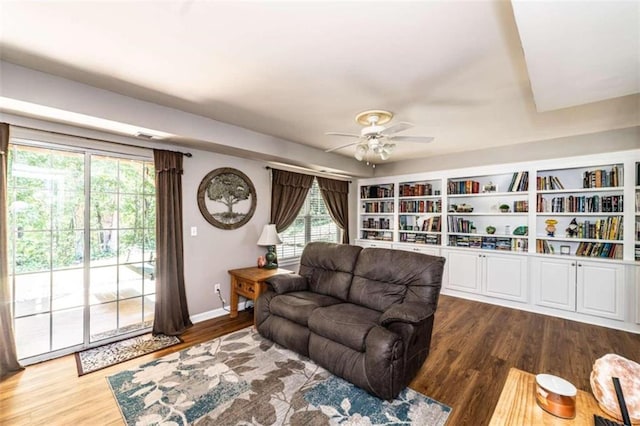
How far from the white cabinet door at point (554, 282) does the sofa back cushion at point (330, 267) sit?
2.81 metres

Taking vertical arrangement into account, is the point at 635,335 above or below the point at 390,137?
below

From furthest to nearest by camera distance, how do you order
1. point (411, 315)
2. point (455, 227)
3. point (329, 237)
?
1. point (329, 237)
2. point (455, 227)
3. point (411, 315)

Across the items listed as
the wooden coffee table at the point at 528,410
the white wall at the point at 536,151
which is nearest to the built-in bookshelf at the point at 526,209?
the white wall at the point at 536,151

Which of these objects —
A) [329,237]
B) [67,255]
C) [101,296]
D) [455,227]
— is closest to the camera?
[67,255]

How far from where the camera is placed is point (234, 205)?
396 cm

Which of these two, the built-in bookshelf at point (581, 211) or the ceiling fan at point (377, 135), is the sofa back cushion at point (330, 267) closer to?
the ceiling fan at point (377, 135)

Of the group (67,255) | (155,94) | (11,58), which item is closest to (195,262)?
(67,255)

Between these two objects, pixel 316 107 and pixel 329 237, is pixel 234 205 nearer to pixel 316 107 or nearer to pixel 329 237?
pixel 316 107

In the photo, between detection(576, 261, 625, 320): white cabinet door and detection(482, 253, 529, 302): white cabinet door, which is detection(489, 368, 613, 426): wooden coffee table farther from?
detection(482, 253, 529, 302): white cabinet door

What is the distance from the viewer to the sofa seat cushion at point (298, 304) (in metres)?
2.60

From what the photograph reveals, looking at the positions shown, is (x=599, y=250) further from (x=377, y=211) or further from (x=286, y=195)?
(x=286, y=195)

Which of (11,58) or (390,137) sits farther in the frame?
(390,137)

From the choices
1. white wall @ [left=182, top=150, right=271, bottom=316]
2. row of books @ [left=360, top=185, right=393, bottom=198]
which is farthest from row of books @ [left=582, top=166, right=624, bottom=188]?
white wall @ [left=182, top=150, right=271, bottom=316]

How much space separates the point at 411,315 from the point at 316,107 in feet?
7.04
